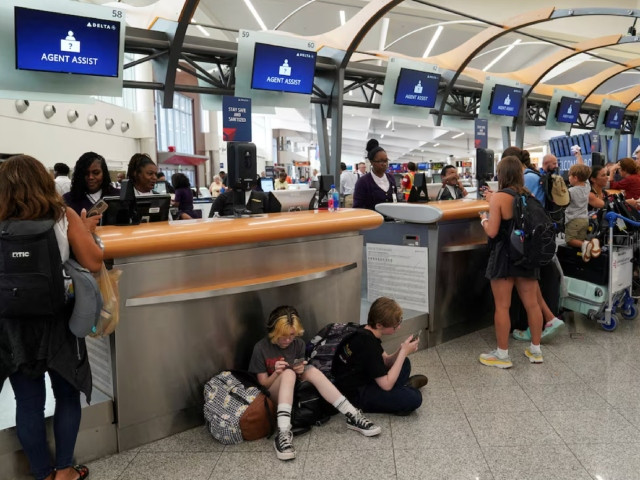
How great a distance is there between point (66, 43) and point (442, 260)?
496 centimetres

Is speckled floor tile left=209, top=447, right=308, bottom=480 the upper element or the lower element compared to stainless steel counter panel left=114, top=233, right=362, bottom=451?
lower

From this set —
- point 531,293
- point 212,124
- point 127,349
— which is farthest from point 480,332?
point 212,124

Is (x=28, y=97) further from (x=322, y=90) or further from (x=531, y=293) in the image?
(x=531, y=293)

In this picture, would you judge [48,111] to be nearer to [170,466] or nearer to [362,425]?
[170,466]

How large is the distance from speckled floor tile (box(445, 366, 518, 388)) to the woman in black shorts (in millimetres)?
97

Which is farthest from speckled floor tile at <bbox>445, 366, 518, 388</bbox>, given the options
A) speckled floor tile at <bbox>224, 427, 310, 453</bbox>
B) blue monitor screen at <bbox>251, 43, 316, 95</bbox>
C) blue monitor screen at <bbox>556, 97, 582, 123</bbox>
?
blue monitor screen at <bbox>556, 97, 582, 123</bbox>

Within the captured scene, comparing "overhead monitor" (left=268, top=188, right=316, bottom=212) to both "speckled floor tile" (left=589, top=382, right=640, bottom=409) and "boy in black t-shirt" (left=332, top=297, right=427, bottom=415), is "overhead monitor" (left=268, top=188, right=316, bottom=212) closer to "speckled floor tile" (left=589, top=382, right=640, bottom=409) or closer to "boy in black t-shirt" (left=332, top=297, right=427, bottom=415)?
"boy in black t-shirt" (left=332, top=297, right=427, bottom=415)

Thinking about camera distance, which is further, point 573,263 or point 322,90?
point 322,90

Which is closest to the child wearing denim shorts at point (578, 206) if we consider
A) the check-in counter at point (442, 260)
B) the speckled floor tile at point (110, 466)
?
the check-in counter at point (442, 260)

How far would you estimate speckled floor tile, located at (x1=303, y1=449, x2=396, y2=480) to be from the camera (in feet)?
8.13

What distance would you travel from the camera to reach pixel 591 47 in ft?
39.0

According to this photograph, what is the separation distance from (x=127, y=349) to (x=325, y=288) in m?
1.41

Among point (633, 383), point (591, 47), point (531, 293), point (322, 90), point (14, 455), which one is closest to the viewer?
point (14, 455)

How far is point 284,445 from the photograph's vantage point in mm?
2664
